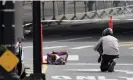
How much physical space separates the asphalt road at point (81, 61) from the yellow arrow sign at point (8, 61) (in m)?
5.69

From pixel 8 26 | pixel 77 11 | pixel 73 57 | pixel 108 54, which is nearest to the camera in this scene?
pixel 8 26

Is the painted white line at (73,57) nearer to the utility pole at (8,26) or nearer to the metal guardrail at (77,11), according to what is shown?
the utility pole at (8,26)

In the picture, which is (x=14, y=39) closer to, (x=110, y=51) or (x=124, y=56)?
(x=110, y=51)

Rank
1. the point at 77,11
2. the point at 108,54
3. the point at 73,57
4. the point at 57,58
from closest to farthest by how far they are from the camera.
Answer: the point at 108,54 < the point at 57,58 < the point at 73,57 < the point at 77,11

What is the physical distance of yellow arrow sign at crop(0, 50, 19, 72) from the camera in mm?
5407

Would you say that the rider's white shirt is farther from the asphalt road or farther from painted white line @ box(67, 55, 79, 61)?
painted white line @ box(67, 55, 79, 61)

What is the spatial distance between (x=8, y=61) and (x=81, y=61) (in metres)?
9.37

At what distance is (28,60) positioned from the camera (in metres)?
15.0

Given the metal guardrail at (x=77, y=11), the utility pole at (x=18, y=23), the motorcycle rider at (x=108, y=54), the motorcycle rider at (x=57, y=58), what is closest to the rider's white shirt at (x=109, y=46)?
the motorcycle rider at (x=108, y=54)

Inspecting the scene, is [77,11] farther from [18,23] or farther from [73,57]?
[18,23]

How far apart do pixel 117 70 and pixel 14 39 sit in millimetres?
7526

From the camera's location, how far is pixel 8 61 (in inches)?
217

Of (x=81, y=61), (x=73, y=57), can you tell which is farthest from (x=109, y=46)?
(x=73, y=57)

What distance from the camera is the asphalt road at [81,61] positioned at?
11.5m
